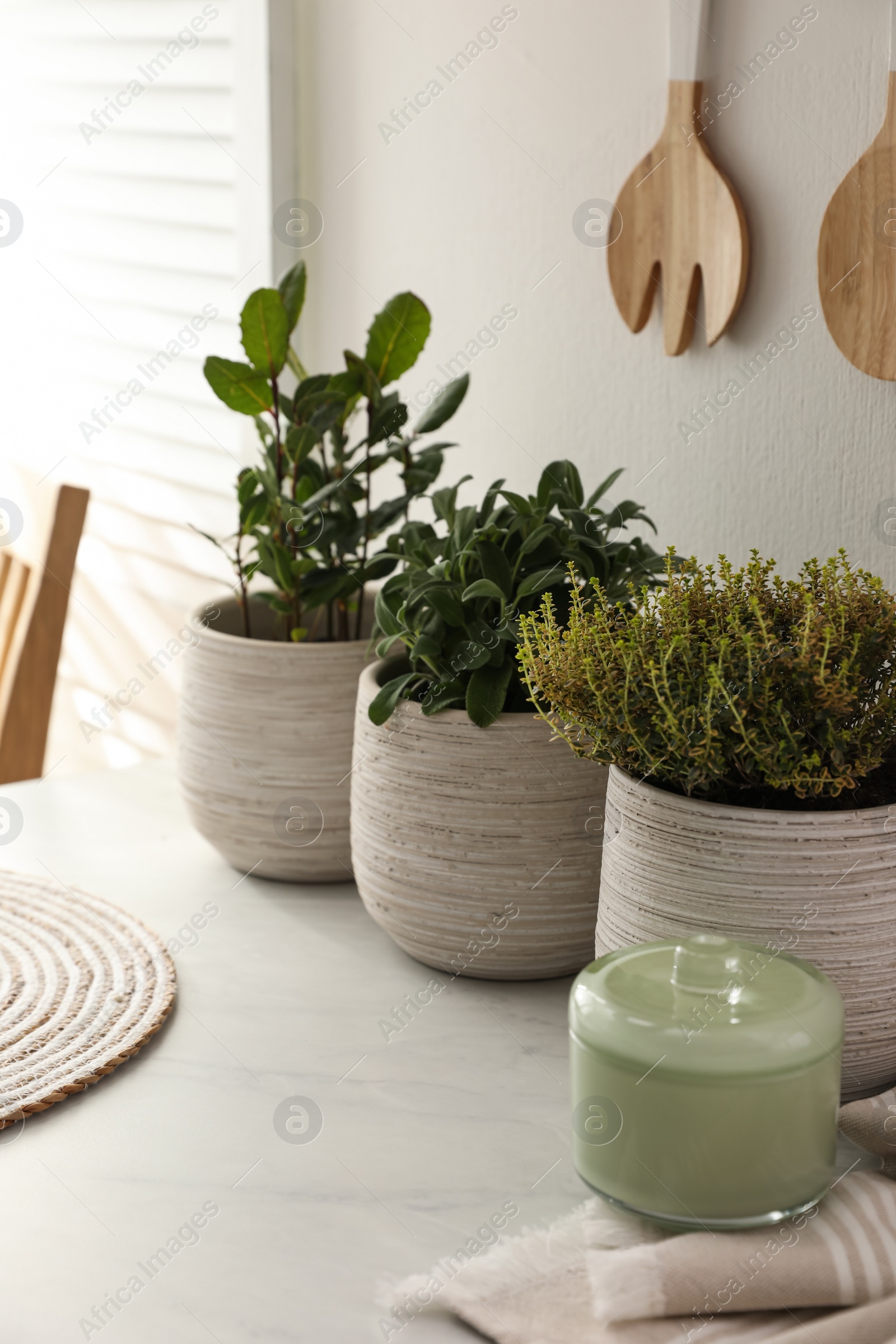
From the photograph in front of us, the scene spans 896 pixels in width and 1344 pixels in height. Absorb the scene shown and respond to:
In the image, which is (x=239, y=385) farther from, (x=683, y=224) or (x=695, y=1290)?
(x=695, y=1290)

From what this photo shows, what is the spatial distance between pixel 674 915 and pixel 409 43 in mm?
934

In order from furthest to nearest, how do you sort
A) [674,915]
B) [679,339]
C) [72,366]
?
[72,366], [679,339], [674,915]

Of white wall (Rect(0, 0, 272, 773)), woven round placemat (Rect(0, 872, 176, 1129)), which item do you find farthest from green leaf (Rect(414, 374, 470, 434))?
white wall (Rect(0, 0, 272, 773))

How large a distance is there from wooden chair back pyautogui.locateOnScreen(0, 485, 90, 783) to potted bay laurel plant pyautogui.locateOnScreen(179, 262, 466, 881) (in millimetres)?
505

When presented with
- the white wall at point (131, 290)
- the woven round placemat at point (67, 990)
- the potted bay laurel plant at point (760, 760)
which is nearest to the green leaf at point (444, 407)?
the potted bay laurel plant at point (760, 760)

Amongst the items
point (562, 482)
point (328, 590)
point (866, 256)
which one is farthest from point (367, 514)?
point (866, 256)

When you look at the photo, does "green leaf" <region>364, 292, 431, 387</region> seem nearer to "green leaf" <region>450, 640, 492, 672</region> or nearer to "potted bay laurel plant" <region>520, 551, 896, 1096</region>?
"green leaf" <region>450, 640, 492, 672</region>

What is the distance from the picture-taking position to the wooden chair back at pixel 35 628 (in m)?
1.47

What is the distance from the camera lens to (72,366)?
1.92 metres

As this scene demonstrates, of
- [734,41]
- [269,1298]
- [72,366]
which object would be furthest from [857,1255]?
[72,366]

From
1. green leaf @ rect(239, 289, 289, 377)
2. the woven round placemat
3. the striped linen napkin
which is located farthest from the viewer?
green leaf @ rect(239, 289, 289, 377)

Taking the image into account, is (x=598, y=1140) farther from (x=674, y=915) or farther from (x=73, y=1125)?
(x=73, y=1125)

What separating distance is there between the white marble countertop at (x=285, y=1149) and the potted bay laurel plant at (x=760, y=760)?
15 centimetres

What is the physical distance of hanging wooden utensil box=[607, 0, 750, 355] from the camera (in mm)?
924
